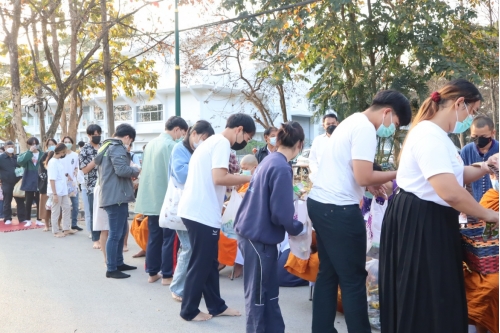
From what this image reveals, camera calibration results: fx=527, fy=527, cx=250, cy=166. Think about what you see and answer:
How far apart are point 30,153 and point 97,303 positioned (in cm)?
698

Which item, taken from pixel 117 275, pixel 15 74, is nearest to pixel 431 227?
pixel 117 275

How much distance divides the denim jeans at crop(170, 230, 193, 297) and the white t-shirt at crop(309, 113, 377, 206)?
6.28 ft

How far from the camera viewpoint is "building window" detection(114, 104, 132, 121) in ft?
132

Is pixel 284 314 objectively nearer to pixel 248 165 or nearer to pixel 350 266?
pixel 350 266

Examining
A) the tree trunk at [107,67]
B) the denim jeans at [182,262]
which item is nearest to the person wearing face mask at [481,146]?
the denim jeans at [182,262]

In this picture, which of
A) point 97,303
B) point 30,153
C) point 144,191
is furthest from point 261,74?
point 97,303

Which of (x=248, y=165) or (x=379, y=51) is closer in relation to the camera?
(x=248, y=165)

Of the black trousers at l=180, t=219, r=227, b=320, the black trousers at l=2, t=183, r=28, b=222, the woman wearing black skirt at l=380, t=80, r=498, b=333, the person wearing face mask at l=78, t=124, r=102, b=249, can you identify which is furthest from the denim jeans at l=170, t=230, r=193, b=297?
the black trousers at l=2, t=183, r=28, b=222

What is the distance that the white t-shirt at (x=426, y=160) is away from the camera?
3.02m

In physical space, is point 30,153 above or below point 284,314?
above

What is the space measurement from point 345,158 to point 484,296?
1.27 m

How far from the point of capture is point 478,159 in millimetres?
5578

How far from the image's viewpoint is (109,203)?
631 centimetres

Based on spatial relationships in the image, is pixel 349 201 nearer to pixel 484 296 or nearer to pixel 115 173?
pixel 484 296
